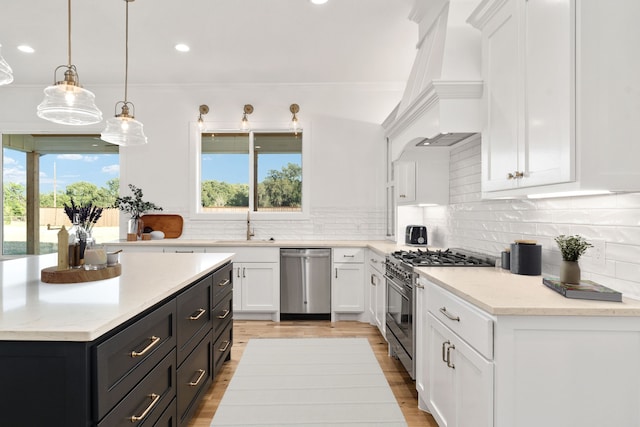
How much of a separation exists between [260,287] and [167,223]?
5.37 ft

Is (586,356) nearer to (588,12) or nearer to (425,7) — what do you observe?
(588,12)

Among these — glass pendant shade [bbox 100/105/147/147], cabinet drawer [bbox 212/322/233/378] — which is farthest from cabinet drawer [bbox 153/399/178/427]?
glass pendant shade [bbox 100/105/147/147]

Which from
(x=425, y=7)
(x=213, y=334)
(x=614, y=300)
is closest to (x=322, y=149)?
(x=425, y=7)

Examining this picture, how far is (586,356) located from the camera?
139 cm

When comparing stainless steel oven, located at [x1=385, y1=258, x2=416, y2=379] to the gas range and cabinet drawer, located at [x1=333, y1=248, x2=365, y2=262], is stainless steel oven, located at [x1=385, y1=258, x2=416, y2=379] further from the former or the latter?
cabinet drawer, located at [x1=333, y1=248, x2=365, y2=262]

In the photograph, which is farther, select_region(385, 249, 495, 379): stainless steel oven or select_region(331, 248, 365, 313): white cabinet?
select_region(331, 248, 365, 313): white cabinet

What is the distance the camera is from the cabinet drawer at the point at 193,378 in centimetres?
186

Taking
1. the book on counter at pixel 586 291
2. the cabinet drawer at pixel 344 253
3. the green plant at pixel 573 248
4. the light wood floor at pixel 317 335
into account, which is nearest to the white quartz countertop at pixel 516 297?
the book on counter at pixel 586 291

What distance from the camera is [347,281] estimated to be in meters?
4.20

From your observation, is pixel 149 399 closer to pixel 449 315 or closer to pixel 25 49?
pixel 449 315

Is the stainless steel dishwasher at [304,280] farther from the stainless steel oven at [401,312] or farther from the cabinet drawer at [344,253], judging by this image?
the stainless steel oven at [401,312]

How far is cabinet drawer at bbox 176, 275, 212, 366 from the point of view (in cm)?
187

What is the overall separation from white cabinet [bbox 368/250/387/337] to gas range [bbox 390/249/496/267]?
1.86 feet

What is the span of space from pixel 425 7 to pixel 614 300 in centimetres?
246
